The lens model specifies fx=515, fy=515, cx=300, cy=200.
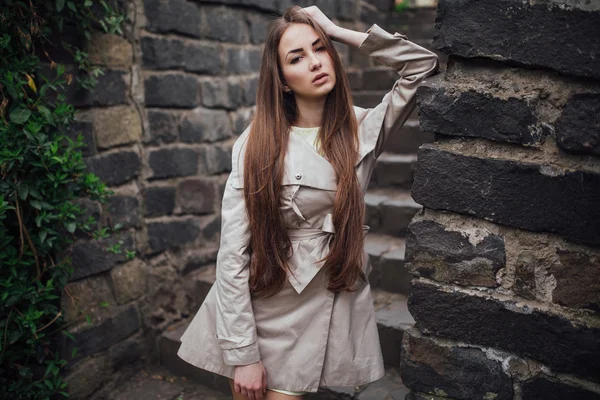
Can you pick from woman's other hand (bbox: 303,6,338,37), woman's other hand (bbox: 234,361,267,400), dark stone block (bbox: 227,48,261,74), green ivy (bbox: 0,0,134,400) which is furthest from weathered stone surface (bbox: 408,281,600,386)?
dark stone block (bbox: 227,48,261,74)

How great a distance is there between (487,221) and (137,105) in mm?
2053

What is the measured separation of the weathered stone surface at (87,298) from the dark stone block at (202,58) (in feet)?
4.34

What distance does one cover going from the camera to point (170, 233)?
121 inches

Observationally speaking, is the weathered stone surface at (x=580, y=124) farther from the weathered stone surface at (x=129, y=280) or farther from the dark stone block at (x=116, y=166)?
the weathered stone surface at (x=129, y=280)

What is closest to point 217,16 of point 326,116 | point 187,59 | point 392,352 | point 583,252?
point 187,59

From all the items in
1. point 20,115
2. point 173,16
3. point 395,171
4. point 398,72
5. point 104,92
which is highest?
point 173,16

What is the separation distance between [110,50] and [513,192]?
212cm

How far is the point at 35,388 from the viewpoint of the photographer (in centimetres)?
238

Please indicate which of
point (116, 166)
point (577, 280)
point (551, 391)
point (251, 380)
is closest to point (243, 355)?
point (251, 380)

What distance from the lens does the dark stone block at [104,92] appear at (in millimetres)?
2473

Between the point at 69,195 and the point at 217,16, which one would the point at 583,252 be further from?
the point at 217,16

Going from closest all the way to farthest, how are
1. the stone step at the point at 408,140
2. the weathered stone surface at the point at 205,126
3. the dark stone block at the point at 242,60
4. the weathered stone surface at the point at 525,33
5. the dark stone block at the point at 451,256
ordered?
the weathered stone surface at the point at 525,33
the dark stone block at the point at 451,256
the weathered stone surface at the point at 205,126
the dark stone block at the point at 242,60
the stone step at the point at 408,140

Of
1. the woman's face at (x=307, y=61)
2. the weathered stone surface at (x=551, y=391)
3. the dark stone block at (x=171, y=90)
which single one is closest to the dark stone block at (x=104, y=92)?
the dark stone block at (x=171, y=90)

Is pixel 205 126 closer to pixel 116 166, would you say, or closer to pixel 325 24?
pixel 116 166
